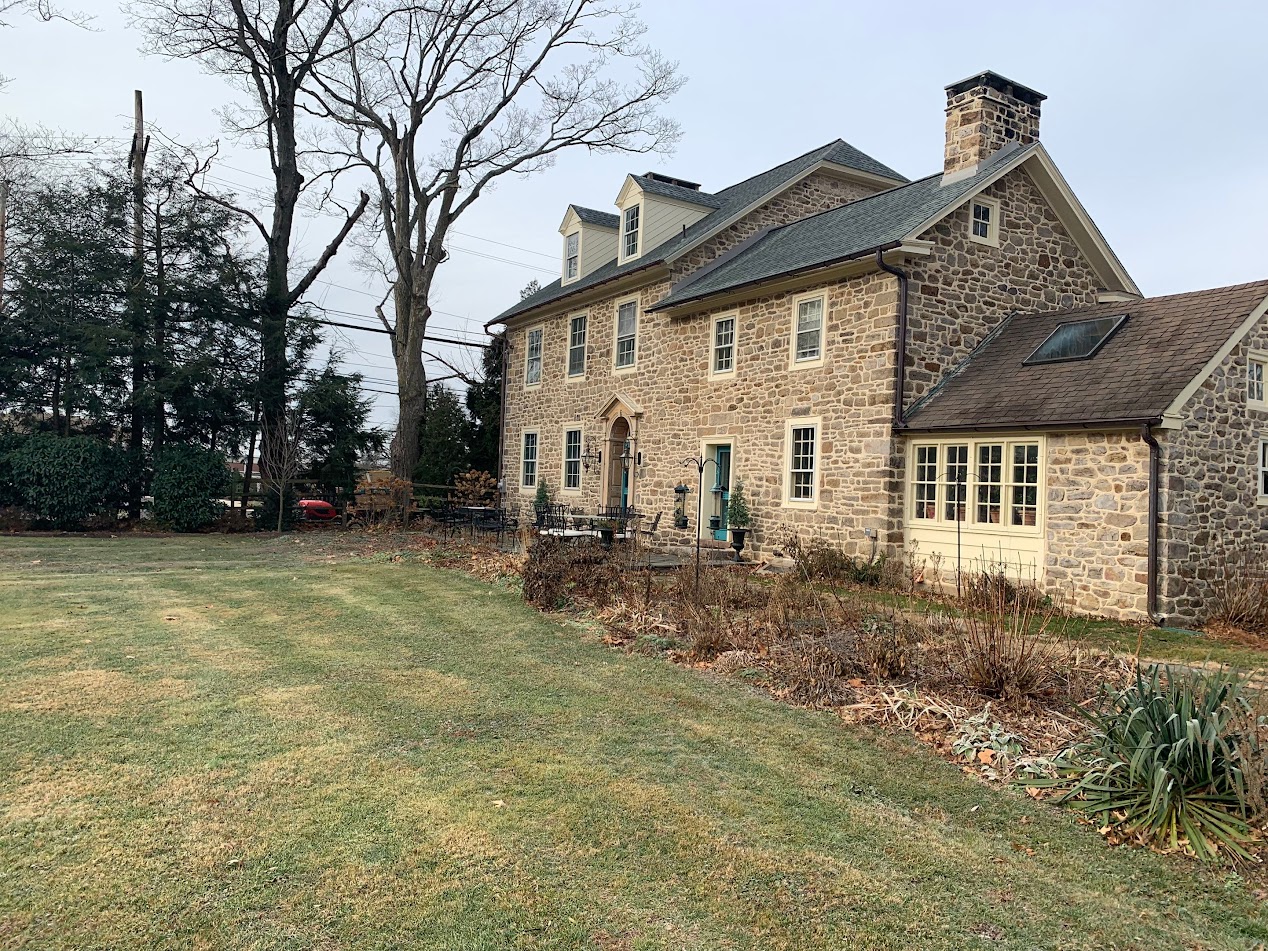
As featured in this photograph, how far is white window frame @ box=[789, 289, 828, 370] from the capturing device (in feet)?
47.9

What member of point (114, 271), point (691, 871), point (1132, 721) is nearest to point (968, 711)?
point (1132, 721)

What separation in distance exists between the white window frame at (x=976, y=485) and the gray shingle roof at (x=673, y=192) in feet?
34.1

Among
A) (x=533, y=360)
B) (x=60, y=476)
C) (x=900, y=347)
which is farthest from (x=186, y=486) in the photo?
(x=900, y=347)

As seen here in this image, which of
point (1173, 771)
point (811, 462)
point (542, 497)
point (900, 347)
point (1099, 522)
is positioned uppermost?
point (900, 347)

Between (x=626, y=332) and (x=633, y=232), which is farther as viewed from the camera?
(x=633, y=232)

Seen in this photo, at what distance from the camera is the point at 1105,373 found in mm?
11445

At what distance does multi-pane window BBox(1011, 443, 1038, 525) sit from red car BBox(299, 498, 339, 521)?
1842 centimetres

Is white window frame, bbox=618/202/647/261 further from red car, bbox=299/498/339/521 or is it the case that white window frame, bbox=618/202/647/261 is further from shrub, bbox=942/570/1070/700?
shrub, bbox=942/570/1070/700

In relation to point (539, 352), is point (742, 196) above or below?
above

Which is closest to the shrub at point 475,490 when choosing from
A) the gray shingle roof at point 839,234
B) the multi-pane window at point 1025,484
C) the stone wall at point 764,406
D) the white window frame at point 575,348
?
the stone wall at point 764,406

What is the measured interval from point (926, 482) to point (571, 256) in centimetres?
1406

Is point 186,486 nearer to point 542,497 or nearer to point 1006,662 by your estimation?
point 542,497

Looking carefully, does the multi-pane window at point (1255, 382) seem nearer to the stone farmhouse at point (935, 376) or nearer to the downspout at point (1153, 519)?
the stone farmhouse at point (935, 376)

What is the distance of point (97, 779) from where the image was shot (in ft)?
14.6
